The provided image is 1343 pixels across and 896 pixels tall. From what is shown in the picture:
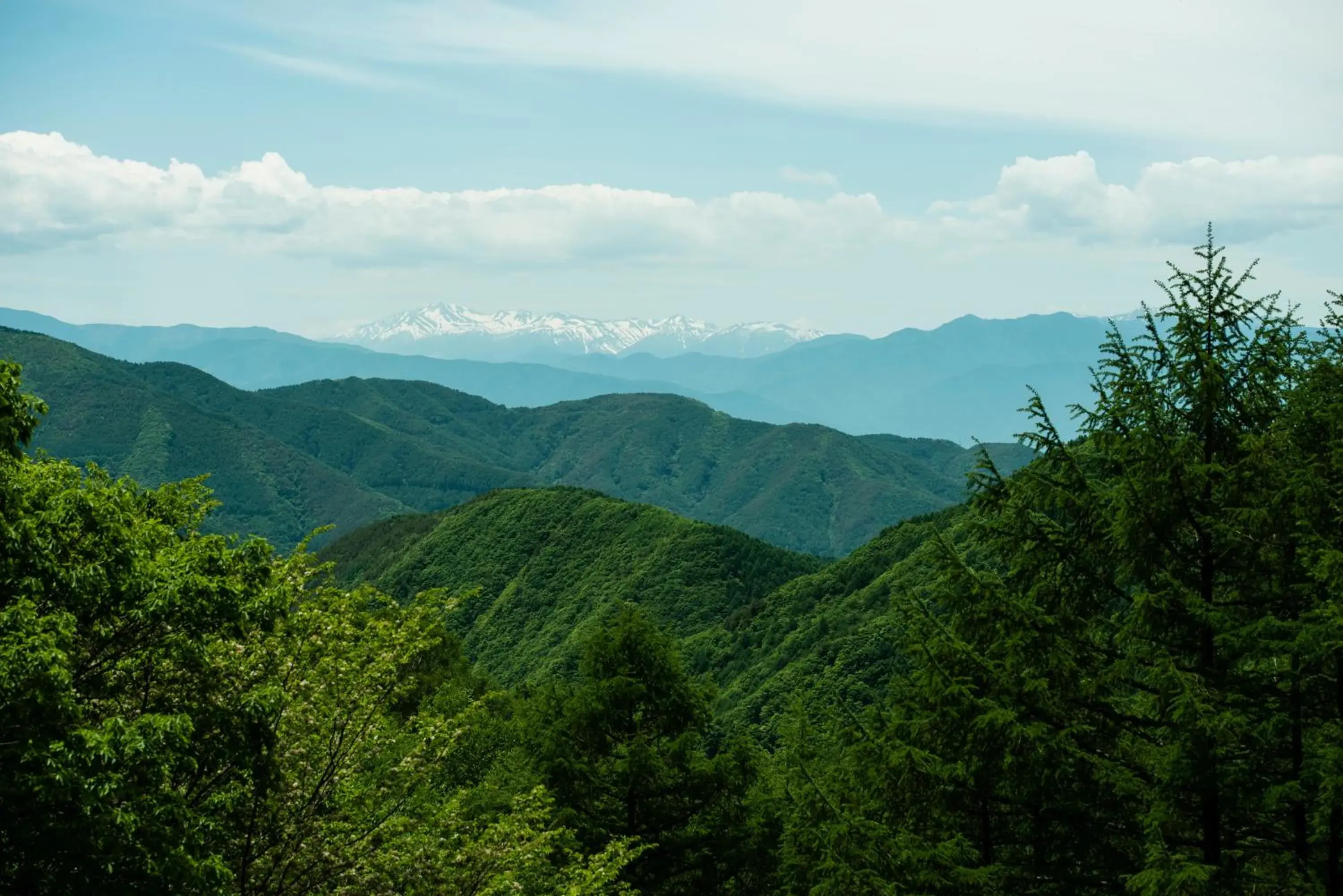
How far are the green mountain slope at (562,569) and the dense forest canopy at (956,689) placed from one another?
9922cm

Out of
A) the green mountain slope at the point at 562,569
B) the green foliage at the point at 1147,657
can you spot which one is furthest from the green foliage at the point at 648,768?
the green mountain slope at the point at 562,569

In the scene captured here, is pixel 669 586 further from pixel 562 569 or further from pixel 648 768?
pixel 648 768

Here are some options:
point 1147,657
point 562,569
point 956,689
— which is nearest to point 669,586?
point 562,569

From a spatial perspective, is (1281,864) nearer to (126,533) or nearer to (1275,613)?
(1275,613)

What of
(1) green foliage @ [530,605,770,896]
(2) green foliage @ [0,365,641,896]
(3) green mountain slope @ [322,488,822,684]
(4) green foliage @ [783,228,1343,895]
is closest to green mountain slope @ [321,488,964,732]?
(3) green mountain slope @ [322,488,822,684]

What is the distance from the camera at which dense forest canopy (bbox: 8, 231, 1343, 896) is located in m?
10.3

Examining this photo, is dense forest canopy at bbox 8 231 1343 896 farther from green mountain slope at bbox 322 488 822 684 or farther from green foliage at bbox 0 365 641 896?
green mountain slope at bbox 322 488 822 684

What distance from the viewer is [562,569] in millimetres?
160750

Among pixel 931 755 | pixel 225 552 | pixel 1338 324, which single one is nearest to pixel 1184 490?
pixel 1338 324

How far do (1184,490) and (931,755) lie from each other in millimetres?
4368

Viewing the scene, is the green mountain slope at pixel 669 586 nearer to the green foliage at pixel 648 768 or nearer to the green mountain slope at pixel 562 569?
the green mountain slope at pixel 562 569

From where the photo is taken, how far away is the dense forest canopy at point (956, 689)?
10289 millimetres

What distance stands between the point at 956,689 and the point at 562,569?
495ft

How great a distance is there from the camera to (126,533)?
11484mm
